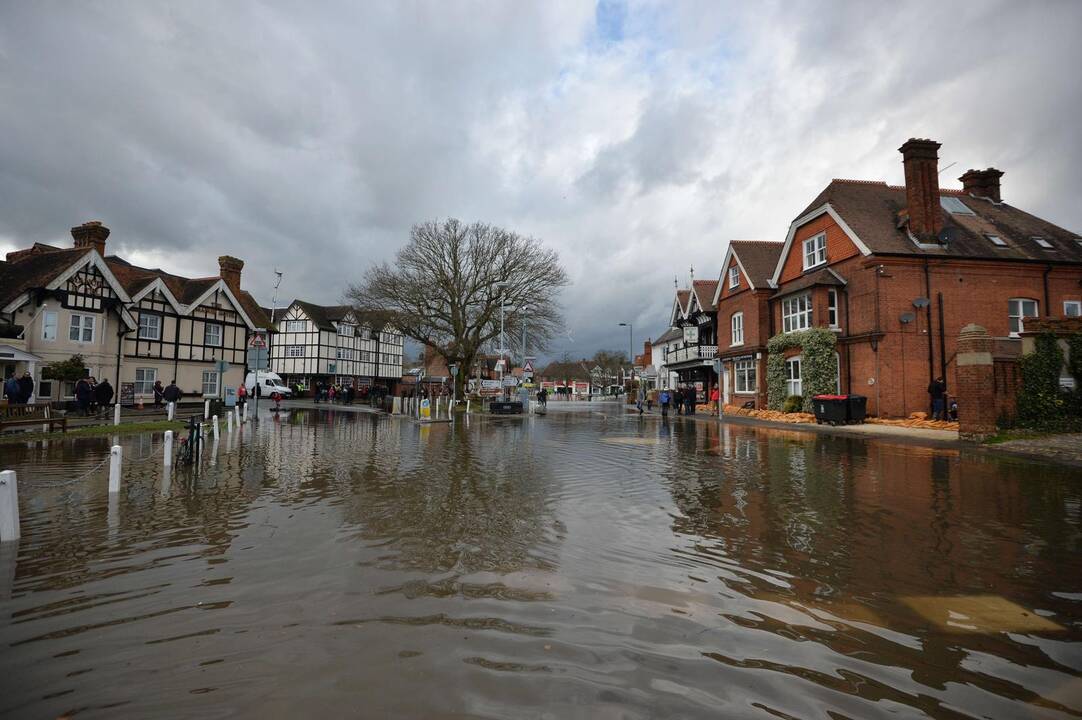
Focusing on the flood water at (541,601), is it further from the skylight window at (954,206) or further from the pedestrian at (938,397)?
the skylight window at (954,206)

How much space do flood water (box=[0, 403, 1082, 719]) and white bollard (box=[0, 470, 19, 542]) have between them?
0.30 m

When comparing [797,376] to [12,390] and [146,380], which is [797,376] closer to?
[12,390]

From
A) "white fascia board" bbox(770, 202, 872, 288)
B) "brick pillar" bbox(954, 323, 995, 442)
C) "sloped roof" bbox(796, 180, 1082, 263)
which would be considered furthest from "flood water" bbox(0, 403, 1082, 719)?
"sloped roof" bbox(796, 180, 1082, 263)

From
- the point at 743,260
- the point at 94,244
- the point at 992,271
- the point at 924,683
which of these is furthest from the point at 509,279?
the point at 924,683

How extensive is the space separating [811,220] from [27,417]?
106 ft

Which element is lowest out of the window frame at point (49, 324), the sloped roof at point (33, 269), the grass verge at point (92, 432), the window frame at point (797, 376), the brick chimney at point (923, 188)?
the grass verge at point (92, 432)

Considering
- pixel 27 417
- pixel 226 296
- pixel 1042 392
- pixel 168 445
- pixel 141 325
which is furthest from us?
pixel 226 296

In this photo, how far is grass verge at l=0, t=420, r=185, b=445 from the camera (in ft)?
47.0

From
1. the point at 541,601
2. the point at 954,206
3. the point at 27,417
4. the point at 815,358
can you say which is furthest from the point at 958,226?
the point at 27,417

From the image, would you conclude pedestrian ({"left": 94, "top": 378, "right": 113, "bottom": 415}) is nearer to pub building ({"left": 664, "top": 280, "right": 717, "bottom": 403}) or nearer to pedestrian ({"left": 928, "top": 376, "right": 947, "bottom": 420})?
pub building ({"left": 664, "top": 280, "right": 717, "bottom": 403})

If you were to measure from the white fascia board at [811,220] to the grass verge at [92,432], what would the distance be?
90.1 feet

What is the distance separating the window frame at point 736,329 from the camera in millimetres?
32438

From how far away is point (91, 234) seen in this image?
26703 mm

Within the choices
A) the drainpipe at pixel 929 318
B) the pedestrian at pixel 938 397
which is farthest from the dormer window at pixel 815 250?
the pedestrian at pixel 938 397
